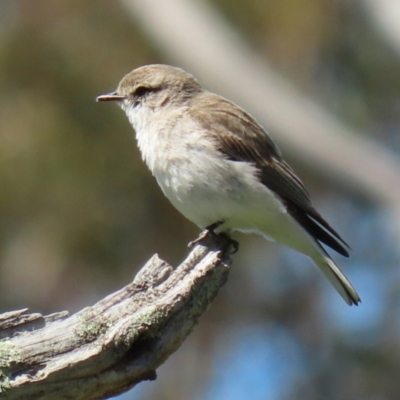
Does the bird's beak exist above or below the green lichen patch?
above

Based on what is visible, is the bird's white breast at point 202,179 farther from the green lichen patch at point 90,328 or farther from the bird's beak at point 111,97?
the green lichen patch at point 90,328

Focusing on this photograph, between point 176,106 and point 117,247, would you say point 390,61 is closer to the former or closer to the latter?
point 117,247

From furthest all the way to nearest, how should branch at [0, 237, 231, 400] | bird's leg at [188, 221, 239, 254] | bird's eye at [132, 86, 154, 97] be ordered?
bird's eye at [132, 86, 154, 97] < bird's leg at [188, 221, 239, 254] < branch at [0, 237, 231, 400]

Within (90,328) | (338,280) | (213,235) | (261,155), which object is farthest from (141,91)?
(90,328)

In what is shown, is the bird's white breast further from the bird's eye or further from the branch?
the branch

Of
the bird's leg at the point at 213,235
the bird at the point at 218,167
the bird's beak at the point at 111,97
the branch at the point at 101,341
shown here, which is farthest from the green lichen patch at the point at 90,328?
the bird's beak at the point at 111,97

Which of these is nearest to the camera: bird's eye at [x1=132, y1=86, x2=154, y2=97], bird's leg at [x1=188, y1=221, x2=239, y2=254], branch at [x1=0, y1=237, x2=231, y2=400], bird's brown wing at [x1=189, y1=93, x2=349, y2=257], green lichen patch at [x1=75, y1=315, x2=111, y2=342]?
branch at [x1=0, y1=237, x2=231, y2=400]

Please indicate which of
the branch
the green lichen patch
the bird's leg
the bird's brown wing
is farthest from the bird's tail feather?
the green lichen patch
